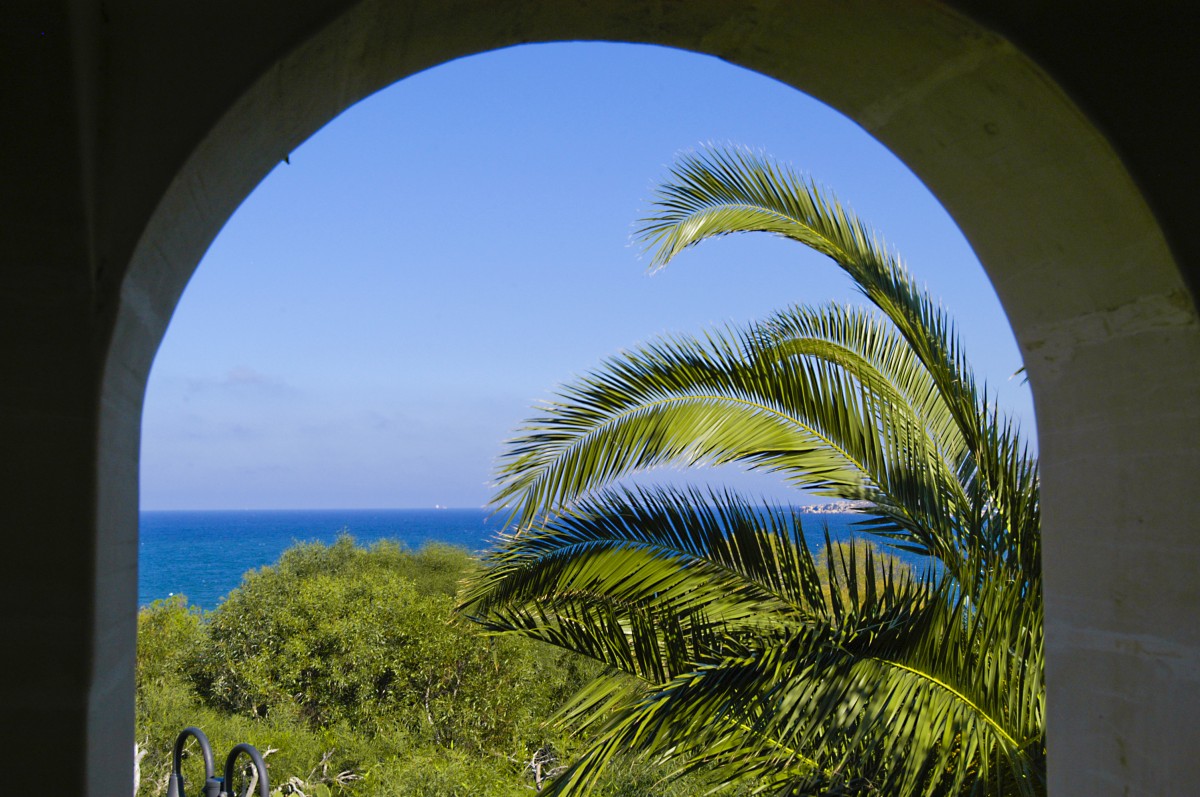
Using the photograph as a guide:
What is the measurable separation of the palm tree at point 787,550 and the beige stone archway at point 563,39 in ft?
5.93

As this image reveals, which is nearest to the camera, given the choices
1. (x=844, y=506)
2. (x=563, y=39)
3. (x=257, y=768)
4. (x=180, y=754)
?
(x=563, y=39)

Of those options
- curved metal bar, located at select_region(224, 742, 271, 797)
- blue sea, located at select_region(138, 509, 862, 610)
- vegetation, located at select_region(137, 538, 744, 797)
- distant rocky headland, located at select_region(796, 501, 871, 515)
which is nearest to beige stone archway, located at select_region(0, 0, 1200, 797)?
curved metal bar, located at select_region(224, 742, 271, 797)

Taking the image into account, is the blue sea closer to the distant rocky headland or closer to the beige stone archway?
the distant rocky headland

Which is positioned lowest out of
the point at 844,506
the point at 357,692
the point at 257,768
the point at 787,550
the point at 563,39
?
the point at 357,692

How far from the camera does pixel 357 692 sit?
811 inches

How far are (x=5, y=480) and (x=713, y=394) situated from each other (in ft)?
12.1

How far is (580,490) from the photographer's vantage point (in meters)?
4.75

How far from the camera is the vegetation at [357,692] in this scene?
17234 millimetres

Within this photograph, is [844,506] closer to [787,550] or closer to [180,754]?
[787,550]

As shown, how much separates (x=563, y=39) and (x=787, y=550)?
2904 mm

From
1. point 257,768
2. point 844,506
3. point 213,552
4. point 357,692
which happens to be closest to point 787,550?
point 844,506

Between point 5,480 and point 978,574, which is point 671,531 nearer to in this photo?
point 978,574

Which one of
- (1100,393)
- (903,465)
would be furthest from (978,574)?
(1100,393)

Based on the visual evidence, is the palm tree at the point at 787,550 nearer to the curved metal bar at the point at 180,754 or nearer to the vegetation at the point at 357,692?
the curved metal bar at the point at 180,754
